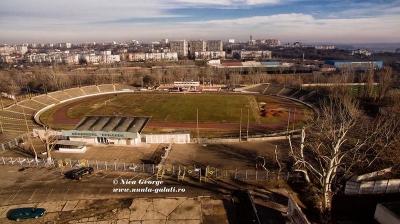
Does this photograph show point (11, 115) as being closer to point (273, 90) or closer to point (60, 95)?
point (60, 95)

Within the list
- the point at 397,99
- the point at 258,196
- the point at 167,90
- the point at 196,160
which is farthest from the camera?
the point at 167,90

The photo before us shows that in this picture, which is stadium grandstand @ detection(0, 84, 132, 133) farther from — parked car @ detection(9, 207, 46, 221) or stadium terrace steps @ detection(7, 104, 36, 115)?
parked car @ detection(9, 207, 46, 221)

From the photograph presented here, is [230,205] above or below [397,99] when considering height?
Result: below

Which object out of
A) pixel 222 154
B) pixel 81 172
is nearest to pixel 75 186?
pixel 81 172

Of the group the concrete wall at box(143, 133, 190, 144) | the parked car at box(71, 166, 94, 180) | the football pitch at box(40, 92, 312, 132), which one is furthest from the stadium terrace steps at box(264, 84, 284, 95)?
the parked car at box(71, 166, 94, 180)

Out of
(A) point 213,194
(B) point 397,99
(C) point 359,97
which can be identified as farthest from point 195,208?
(C) point 359,97

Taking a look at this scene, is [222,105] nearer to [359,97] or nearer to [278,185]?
[359,97]

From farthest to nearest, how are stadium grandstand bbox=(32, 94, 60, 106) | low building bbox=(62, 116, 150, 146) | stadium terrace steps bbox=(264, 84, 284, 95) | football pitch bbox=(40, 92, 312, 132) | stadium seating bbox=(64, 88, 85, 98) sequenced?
stadium terrace steps bbox=(264, 84, 284, 95) < stadium seating bbox=(64, 88, 85, 98) < stadium grandstand bbox=(32, 94, 60, 106) < football pitch bbox=(40, 92, 312, 132) < low building bbox=(62, 116, 150, 146)

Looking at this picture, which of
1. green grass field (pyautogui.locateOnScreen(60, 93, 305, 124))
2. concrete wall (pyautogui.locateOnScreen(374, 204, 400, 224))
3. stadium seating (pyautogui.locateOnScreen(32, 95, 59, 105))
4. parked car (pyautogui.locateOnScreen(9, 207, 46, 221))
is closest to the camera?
concrete wall (pyautogui.locateOnScreen(374, 204, 400, 224))
